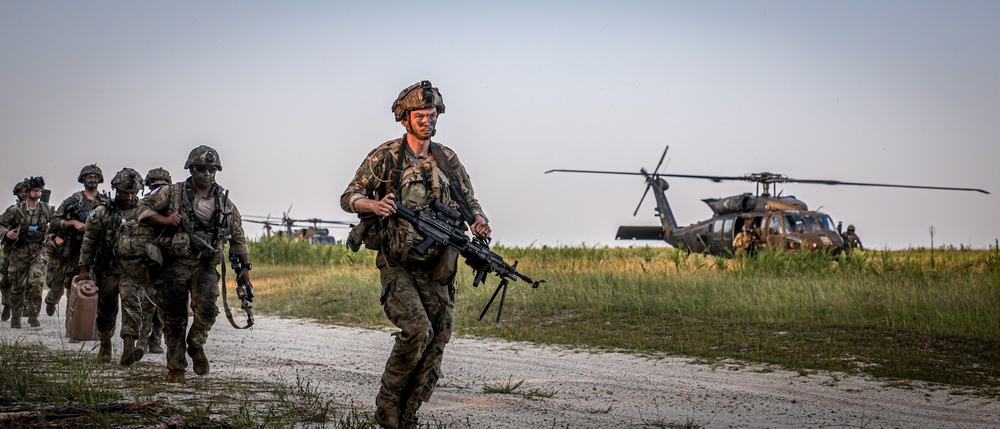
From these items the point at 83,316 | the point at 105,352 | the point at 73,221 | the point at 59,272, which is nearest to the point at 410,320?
the point at 105,352

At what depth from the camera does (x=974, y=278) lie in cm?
1554

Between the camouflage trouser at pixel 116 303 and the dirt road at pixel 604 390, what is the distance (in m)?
0.60

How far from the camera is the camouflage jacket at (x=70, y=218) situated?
480 inches

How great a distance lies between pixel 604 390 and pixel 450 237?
116 inches

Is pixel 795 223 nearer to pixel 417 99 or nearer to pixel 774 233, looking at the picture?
pixel 774 233

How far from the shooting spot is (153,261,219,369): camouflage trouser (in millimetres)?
8500

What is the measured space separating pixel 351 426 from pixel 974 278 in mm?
12719

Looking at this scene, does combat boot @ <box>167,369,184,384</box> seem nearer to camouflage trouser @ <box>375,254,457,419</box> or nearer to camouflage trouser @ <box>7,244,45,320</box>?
camouflage trouser @ <box>375,254,457,419</box>

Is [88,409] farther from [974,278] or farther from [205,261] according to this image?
[974,278]

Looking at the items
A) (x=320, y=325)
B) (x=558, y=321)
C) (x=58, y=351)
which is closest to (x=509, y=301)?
(x=558, y=321)

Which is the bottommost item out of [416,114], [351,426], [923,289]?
[351,426]

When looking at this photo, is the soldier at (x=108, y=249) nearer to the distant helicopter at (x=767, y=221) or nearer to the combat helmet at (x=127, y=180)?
the combat helmet at (x=127, y=180)

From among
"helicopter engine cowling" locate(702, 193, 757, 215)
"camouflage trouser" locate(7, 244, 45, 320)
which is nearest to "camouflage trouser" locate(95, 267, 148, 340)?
"camouflage trouser" locate(7, 244, 45, 320)

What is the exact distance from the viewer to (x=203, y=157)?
854 centimetres
